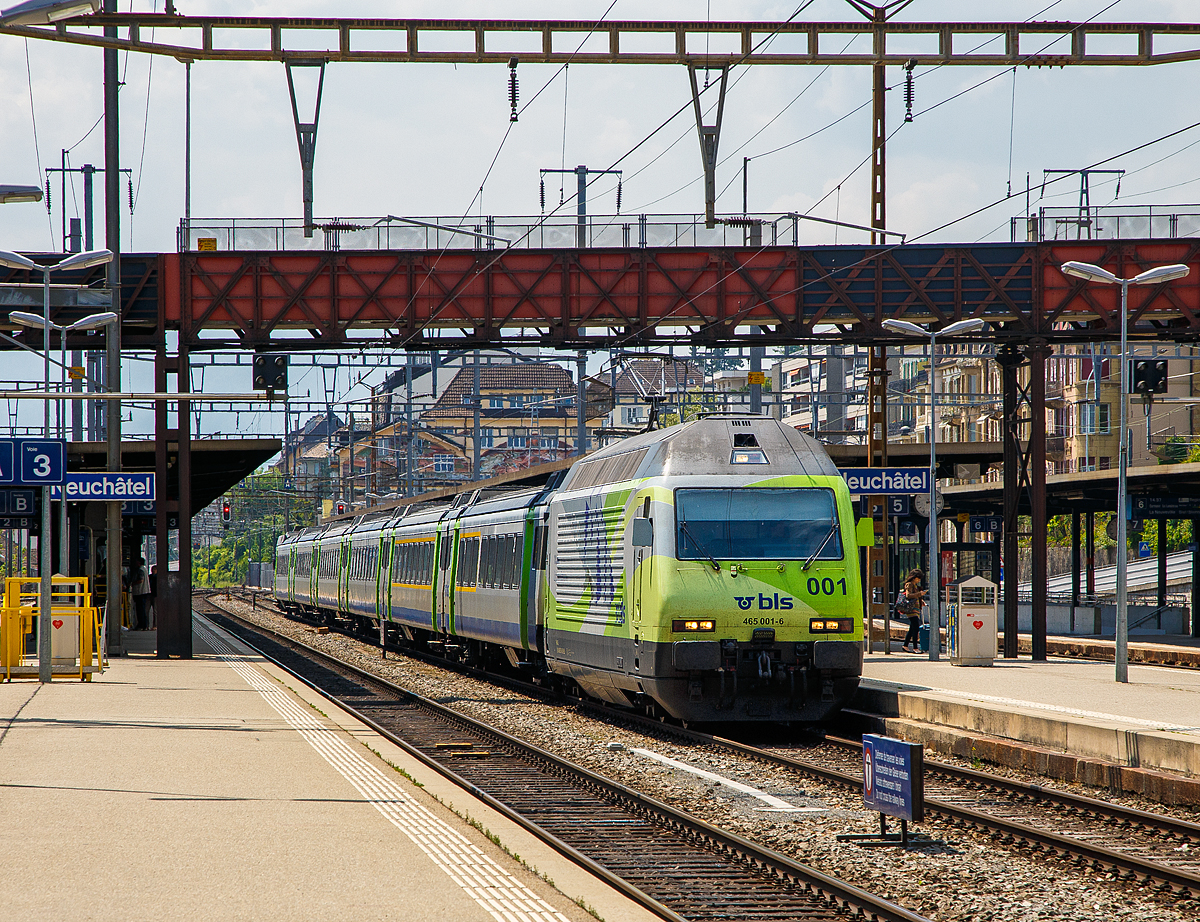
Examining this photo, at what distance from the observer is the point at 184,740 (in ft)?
48.5

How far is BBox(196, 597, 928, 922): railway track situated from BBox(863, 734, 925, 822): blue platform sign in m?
0.97

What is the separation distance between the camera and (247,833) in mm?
9414

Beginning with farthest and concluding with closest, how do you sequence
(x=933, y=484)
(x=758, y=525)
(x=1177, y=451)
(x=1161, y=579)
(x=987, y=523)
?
(x=1177, y=451) → (x=1161, y=579) → (x=987, y=523) → (x=933, y=484) → (x=758, y=525)

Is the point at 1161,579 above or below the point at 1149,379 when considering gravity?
below

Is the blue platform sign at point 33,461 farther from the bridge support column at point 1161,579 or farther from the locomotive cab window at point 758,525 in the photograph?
the bridge support column at point 1161,579

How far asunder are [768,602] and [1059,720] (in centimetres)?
324

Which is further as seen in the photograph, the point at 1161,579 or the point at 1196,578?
the point at 1161,579

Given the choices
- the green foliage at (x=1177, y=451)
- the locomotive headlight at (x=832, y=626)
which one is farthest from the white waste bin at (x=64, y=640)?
the green foliage at (x=1177, y=451)

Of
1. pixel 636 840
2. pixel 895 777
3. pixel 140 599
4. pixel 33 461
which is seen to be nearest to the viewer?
pixel 895 777

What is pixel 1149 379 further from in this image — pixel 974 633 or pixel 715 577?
pixel 715 577

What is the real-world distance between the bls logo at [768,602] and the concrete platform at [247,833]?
155 inches

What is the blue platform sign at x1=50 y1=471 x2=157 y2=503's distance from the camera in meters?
26.9

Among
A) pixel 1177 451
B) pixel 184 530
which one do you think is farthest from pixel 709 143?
pixel 1177 451

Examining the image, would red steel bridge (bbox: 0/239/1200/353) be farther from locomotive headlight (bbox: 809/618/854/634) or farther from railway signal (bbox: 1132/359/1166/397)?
locomotive headlight (bbox: 809/618/854/634)
